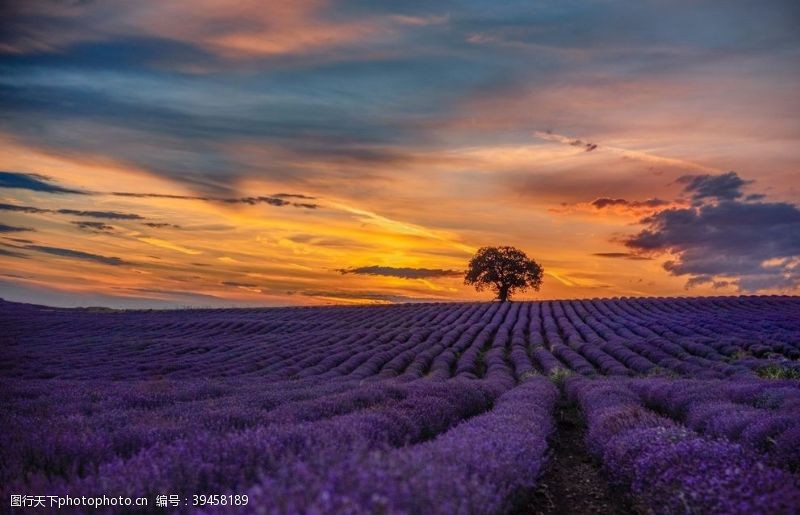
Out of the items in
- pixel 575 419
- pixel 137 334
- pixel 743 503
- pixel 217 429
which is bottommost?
pixel 137 334

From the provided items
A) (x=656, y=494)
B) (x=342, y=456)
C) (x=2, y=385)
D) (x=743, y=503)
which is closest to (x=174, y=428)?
(x=342, y=456)

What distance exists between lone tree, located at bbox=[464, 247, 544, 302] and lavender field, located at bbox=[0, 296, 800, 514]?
35383mm

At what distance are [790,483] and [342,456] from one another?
2.96 m

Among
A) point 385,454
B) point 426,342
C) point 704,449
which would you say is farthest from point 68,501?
point 426,342

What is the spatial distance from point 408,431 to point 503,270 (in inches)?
2119

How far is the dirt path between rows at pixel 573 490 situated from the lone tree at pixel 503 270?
5036cm

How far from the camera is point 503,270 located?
5909 centimetres

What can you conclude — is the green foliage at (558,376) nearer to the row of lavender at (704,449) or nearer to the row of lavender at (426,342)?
the row of lavender at (426,342)

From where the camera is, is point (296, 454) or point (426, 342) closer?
point (296, 454)

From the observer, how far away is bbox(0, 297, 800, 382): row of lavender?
1898cm

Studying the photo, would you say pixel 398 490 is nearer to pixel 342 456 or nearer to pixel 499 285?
pixel 342 456

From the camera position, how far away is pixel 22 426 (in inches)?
236

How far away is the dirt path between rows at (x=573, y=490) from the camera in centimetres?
579

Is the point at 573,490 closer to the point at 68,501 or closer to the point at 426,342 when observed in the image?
the point at 68,501
